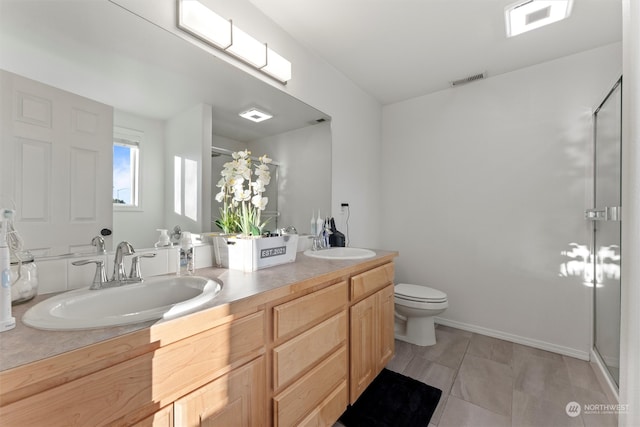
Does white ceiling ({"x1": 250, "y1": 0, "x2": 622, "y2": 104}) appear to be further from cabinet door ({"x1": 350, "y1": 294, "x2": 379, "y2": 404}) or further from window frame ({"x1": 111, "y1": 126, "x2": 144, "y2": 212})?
cabinet door ({"x1": 350, "y1": 294, "x2": 379, "y2": 404})

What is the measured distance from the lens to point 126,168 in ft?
3.66

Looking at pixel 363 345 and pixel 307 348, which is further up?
pixel 307 348

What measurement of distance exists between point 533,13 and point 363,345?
2.30 meters

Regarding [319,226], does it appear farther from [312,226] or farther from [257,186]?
[257,186]

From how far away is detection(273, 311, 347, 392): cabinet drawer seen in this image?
1.02 metres

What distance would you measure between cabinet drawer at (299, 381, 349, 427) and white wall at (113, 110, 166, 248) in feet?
3.45

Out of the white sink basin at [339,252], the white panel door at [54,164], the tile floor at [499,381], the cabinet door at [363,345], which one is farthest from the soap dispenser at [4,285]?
the tile floor at [499,381]

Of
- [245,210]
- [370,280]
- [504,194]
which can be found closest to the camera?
[245,210]

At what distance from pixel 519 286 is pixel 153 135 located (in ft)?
9.41

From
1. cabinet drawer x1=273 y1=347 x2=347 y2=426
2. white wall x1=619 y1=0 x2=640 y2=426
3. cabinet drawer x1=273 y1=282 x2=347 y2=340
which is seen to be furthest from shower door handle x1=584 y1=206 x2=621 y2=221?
cabinet drawer x1=273 y1=347 x2=347 y2=426

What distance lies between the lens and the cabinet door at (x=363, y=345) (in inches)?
58.2

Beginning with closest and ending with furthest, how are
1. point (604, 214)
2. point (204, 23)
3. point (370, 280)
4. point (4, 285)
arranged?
1. point (4, 285)
2. point (204, 23)
3. point (370, 280)
4. point (604, 214)

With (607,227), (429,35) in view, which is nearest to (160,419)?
(429,35)

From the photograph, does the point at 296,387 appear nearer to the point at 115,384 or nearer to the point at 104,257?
the point at 115,384
